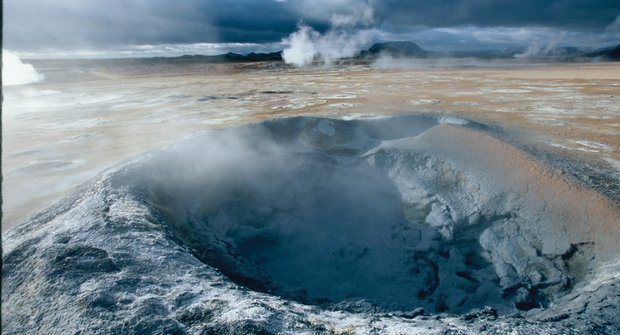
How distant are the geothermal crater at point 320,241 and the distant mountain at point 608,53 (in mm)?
78963

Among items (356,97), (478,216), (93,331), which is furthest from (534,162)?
(356,97)

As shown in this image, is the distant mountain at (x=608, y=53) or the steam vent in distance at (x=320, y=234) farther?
the distant mountain at (x=608, y=53)

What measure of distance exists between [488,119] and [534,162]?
5.64 m

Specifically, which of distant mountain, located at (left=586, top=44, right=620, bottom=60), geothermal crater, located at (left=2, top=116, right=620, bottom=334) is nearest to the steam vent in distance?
geothermal crater, located at (left=2, top=116, right=620, bottom=334)

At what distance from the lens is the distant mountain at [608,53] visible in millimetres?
67438

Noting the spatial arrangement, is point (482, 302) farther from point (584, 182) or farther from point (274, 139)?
point (274, 139)

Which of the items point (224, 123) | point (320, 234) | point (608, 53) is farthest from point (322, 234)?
point (608, 53)

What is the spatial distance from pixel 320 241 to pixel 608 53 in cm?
8732

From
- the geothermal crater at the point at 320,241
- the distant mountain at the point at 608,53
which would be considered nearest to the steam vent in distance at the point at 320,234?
the geothermal crater at the point at 320,241

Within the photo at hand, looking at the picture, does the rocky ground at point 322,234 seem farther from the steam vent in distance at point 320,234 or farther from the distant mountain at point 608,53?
the distant mountain at point 608,53

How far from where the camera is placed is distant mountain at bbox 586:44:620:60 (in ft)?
221

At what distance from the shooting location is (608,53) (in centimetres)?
7081

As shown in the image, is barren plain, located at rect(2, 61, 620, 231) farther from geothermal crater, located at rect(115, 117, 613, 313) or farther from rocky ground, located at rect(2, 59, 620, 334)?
geothermal crater, located at rect(115, 117, 613, 313)

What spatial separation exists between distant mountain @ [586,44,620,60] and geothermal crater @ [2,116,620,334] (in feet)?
259
